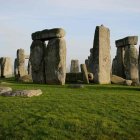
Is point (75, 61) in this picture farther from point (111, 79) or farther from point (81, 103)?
point (81, 103)

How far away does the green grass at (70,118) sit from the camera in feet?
44.8

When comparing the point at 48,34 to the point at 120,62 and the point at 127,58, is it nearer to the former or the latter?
the point at 127,58

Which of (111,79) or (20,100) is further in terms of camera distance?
(111,79)

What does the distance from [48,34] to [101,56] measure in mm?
4310

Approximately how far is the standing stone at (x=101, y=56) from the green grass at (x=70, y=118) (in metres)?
10.4

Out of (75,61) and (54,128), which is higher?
(75,61)

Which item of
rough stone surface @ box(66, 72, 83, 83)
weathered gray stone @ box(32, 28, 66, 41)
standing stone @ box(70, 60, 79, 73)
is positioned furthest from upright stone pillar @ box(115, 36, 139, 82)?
standing stone @ box(70, 60, 79, 73)

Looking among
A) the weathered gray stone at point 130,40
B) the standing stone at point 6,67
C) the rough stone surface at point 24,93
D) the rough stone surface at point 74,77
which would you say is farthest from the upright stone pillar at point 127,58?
the rough stone surface at point 24,93

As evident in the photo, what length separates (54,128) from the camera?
13969mm

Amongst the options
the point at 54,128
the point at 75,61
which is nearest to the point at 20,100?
the point at 54,128

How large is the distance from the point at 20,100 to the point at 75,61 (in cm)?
2983

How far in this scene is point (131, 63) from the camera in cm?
3291

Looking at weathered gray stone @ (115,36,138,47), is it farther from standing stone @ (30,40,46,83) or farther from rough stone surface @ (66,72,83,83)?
standing stone @ (30,40,46,83)

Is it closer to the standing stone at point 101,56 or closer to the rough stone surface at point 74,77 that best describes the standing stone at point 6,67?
the rough stone surface at point 74,77
